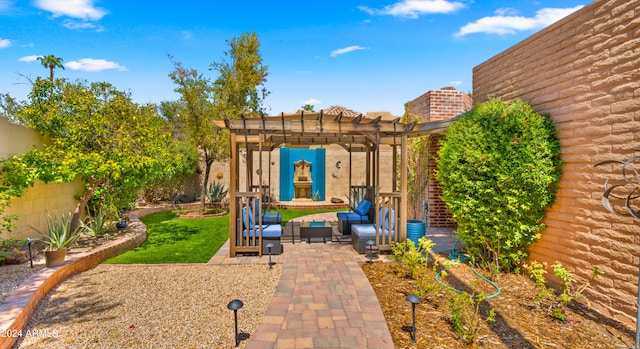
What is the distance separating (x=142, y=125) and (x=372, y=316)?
7026mm

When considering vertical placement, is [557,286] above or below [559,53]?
below

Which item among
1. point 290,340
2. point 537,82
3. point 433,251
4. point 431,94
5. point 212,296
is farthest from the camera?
point 431,94

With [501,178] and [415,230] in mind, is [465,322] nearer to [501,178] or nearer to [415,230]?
[501,178]

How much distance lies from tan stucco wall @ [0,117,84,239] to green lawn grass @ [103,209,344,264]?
69.7 inches

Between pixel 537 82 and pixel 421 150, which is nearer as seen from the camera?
pixel 537 82

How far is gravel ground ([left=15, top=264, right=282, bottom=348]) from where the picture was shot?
327 centimetres

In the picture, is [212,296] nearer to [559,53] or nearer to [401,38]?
[559,53]

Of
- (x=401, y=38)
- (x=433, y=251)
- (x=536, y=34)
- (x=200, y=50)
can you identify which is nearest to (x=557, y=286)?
(x=433, y=251)

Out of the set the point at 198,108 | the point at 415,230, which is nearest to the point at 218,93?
the point at 198,108

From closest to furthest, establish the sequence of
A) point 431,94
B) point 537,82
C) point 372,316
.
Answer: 1. point 372,316
2. point 537,82
3. point 431,94

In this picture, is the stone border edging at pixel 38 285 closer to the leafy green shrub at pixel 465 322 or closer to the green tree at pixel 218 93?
the leafy green shrub at pixel 465 322

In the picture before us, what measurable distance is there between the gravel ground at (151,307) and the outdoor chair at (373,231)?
1928 mm

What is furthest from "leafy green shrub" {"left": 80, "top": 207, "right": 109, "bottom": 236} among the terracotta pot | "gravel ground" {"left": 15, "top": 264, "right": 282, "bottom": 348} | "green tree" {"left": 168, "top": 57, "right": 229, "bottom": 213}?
"green tree" {"left": 168, "top": 57, "right": 229, "bottom": 213}

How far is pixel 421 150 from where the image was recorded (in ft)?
31.1
